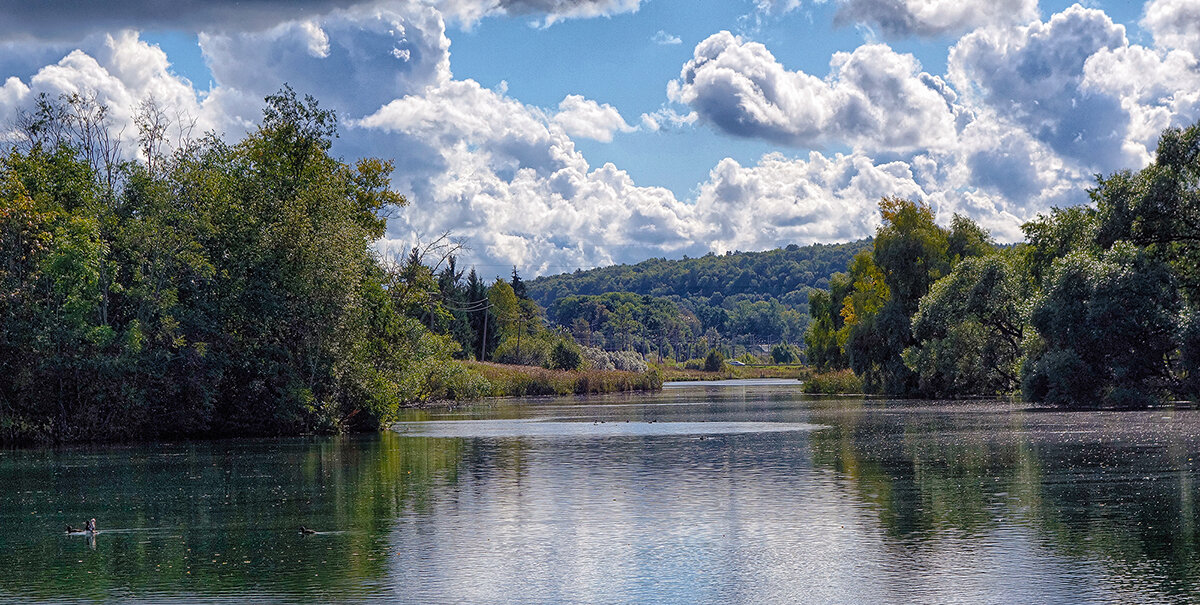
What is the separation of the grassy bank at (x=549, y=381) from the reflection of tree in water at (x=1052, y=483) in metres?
56.9

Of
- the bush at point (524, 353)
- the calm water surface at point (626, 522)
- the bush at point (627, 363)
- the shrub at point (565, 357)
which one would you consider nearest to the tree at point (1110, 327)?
the calm water surface at point (626, 522)

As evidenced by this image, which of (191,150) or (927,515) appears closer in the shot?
(927,515)

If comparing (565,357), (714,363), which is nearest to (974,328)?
(565,357)

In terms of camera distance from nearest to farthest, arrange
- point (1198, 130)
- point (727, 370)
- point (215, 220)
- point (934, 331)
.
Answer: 1. point (215, 220)
2. point (1198, 130)
3. point (934, 331)
4. point (727, 370)

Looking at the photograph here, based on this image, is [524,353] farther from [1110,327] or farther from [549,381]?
[1110,327]

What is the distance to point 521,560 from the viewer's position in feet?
50.7

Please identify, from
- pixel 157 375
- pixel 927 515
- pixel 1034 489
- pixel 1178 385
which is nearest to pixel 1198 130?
pixel 1178 385

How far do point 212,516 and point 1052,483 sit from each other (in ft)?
52.6

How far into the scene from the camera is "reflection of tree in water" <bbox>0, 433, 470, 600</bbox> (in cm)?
1443

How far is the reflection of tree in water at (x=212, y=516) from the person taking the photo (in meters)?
14.4

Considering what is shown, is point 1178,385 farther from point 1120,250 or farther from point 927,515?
point 927,515

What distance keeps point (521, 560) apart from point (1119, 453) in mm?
19575

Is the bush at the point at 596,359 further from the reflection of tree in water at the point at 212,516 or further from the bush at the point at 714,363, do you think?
the reflection of tree in water at the point at 212,516

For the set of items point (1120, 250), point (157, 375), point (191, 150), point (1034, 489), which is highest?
point (191, 150)
